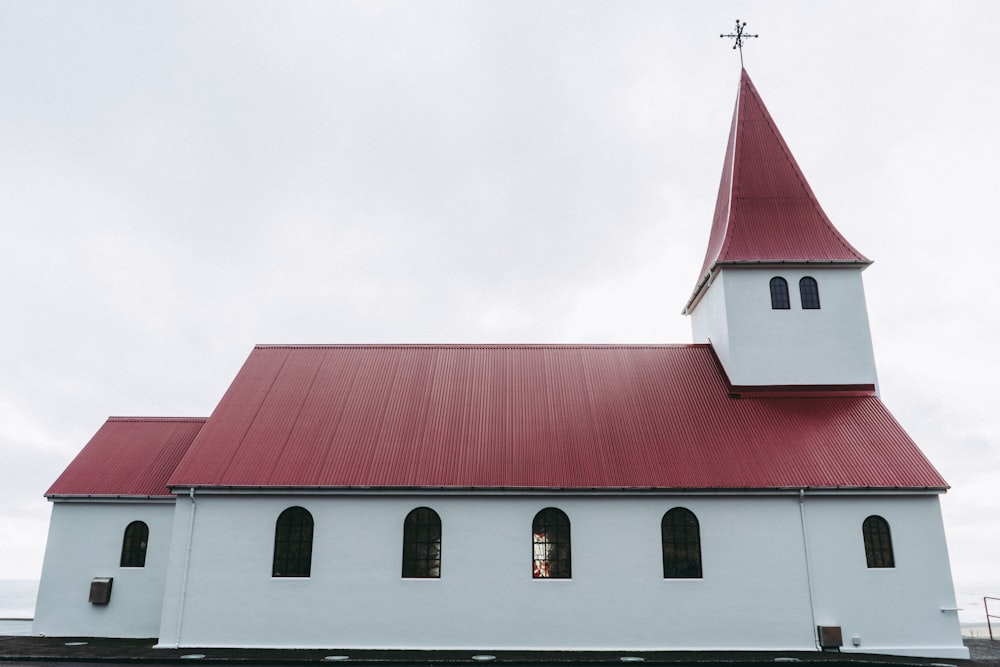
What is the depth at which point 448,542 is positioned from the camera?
17.0m

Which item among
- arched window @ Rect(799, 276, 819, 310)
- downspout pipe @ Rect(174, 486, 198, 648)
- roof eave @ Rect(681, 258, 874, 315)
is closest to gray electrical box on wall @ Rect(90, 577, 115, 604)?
downspout pipe @ Rect(174, 486, 198, 648)

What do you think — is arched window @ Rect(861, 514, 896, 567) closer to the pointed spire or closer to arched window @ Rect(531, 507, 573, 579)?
arched window @ Rect(531, 507, 573, 579)

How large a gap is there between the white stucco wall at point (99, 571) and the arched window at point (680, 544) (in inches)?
554

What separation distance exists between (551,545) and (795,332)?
10108 millimetres

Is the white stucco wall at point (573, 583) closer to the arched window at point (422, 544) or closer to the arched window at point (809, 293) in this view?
the arched window at point (422, 544)

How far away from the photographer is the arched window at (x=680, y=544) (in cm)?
1673

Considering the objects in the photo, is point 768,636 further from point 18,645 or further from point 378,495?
point 18,645

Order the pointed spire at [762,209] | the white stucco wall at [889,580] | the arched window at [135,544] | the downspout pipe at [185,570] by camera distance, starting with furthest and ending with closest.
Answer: the pointed spire at [762,209] → the arched window at [135,544] → the downspout pipe at [185,570] → the white stucco wall at [889,580]

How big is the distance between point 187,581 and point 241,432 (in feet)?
13.4

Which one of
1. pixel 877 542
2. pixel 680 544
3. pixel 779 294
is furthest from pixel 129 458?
pixel 877 542

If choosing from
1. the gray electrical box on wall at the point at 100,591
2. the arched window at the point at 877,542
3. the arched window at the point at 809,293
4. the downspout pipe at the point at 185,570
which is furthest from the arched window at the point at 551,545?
the gray electrical box on wall at the point at 100,591

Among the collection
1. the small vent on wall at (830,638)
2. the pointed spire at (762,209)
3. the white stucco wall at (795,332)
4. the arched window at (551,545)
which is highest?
the pointed spire at (762,209)

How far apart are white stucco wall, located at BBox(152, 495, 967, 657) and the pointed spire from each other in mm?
7838

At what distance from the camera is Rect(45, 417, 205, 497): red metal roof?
20.0 m
